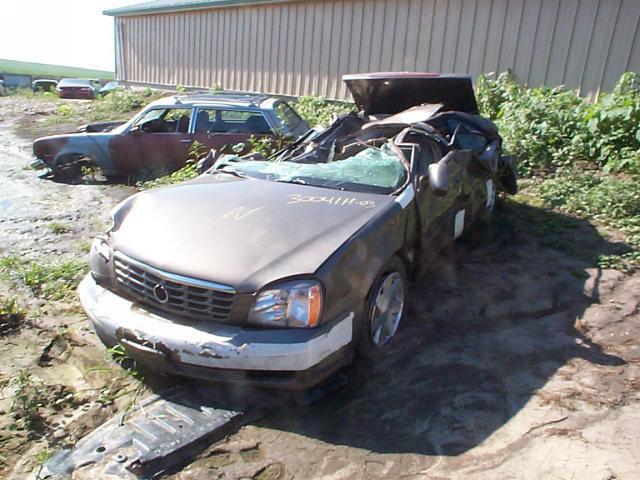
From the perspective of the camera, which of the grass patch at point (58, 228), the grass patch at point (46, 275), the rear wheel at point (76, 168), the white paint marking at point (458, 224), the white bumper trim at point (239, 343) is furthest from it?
the rear wheel at point (76, 168)

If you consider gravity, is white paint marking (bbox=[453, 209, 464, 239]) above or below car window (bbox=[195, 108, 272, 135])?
below

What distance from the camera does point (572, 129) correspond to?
785cm

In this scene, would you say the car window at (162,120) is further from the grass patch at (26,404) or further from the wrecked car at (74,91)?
the wrecked car at (74,91)

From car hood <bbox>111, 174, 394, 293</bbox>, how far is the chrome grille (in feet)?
0.14

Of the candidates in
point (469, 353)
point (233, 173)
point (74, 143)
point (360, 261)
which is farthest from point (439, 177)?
point (74, 143)

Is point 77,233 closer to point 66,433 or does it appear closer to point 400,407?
point 66,433

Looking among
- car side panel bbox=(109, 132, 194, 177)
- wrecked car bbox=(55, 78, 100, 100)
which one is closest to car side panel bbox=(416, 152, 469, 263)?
car side panel bbox=(109, 132, 194, 177)

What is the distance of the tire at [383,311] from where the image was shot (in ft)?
10.4

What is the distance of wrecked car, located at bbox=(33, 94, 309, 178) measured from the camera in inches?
304

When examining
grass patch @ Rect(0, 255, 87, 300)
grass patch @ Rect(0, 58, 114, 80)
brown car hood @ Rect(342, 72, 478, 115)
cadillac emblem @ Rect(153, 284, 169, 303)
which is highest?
brown car hood @ Rect(342, 72, 478, 115)

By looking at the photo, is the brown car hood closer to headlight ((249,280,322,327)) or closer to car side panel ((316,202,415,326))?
car side panel ((316,202,415,326))

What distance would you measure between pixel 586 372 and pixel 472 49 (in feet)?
26.6

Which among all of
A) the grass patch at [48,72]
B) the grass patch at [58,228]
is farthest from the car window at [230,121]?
the grass patch at [48,72]

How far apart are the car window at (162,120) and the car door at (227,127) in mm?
398
